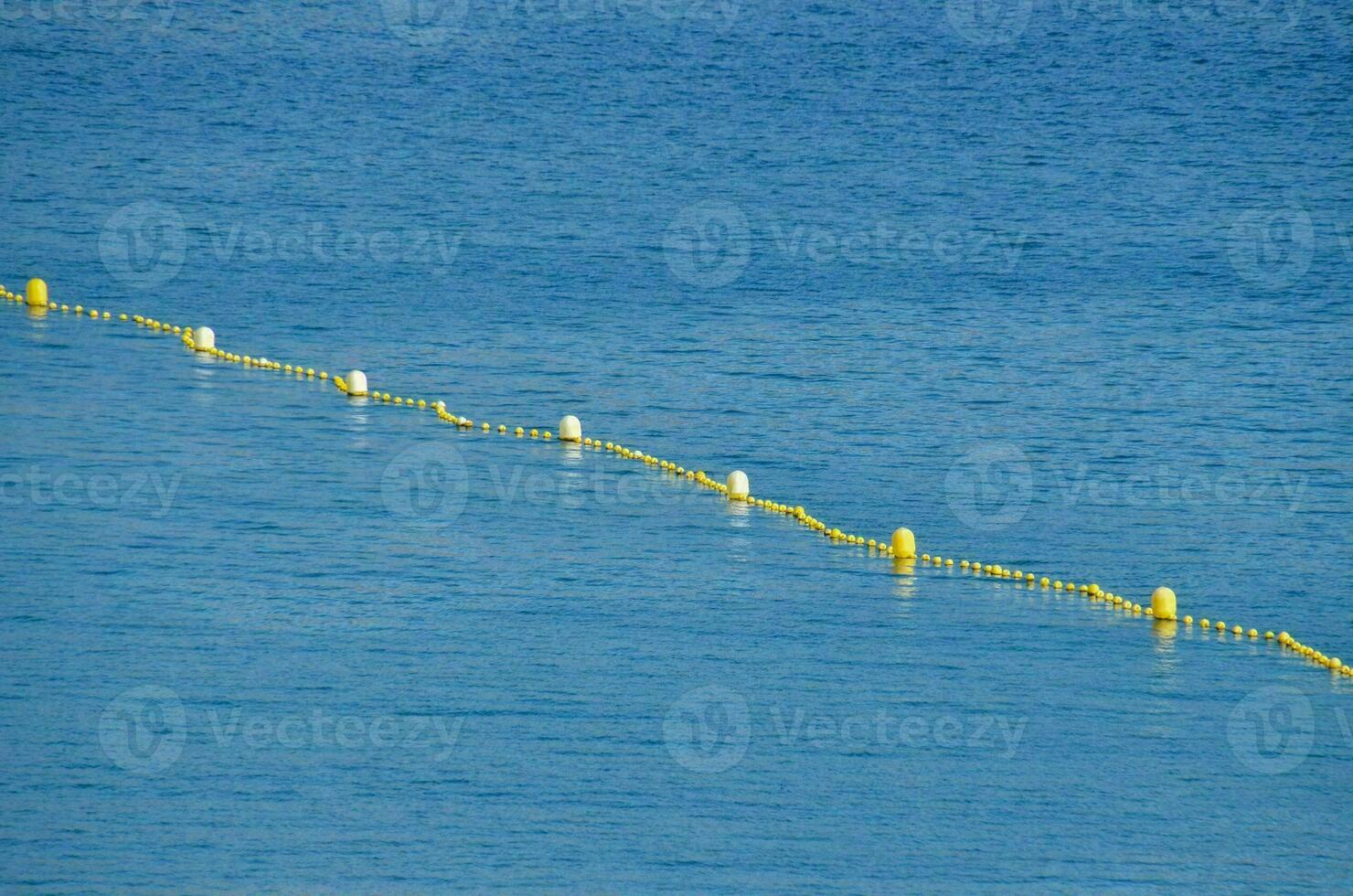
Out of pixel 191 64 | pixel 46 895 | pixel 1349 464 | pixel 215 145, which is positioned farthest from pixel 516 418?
pixel 191 64

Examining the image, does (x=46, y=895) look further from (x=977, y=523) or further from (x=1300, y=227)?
(x=1300, y=227)

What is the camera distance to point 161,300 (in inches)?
2067

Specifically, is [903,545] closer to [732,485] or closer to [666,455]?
[732,485]

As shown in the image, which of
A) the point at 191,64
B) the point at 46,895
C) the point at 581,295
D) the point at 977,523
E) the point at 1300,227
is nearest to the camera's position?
the point at 46,895

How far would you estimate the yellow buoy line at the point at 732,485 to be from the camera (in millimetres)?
30734

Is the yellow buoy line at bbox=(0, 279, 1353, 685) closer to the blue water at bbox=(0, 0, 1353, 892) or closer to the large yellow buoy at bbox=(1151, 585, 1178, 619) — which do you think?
the large yellow buoy at bbox=(1151, 585, 1178, 619)

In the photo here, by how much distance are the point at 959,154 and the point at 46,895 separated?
6012cm

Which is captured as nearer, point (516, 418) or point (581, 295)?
point (516, 418)

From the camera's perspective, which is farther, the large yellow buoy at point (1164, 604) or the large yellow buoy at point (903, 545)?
the large yellow buoy at point (903, 545)

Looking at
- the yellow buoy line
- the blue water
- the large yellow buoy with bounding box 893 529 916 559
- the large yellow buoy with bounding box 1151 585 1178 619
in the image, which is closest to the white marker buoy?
the yellow buoy line

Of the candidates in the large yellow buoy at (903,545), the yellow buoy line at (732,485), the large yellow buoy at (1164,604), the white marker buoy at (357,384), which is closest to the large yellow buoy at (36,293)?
the yellow buoy line at (732,485)

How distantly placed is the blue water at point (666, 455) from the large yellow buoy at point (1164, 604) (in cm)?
30

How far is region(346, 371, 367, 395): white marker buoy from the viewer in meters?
41.9

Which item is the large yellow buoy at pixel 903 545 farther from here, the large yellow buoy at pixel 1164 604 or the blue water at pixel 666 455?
the large yellow buoy at pixel 1164 604
